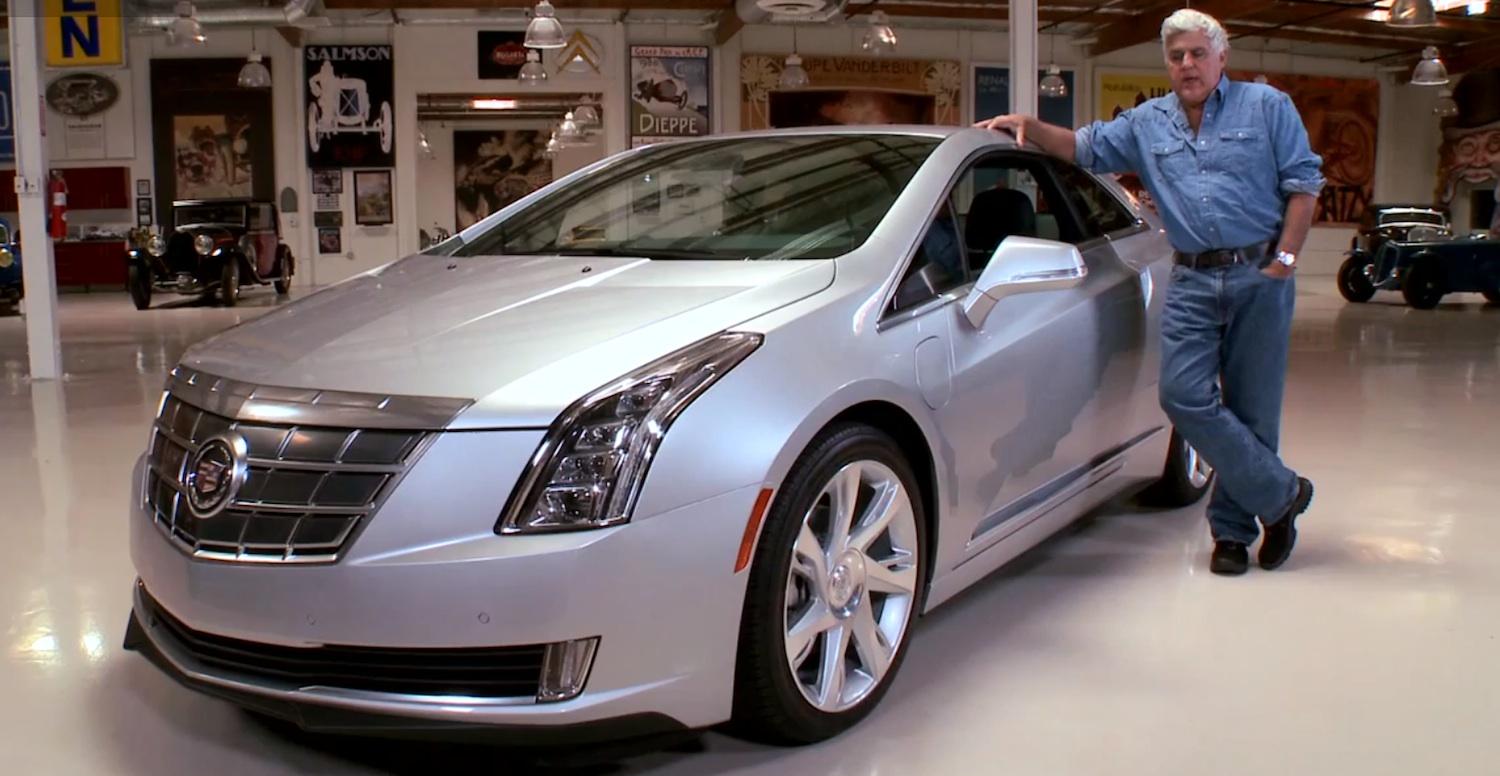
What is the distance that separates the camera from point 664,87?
16797 millimetres

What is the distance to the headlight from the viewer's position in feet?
5.54

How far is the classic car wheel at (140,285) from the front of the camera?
12750 mm

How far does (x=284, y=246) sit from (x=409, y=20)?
3709mm

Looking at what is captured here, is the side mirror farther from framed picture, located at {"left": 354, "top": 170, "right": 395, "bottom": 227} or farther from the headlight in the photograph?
framed picture, located at {"left": 354, "top": 170, "right": 395, "bottom": 227}

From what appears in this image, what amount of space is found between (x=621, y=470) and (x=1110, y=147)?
188 centimetres

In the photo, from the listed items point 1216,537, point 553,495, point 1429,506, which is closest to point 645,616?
point 553,495

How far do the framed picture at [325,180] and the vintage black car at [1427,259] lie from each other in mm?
12244

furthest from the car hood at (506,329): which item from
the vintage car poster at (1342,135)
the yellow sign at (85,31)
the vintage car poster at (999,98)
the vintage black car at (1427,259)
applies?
the vintage car poster at (1342,135)

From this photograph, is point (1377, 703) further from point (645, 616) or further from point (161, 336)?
point (161, 336)

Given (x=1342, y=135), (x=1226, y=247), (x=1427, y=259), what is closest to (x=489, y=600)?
(x=1226, y=247)

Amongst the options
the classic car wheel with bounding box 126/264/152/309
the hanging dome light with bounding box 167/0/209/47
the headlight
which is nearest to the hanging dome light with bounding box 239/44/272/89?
the classic car wheel with bounding box 126/264/152/309

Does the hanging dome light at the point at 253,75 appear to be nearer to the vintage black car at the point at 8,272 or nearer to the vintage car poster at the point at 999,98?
the vintage black car at the point at 8,272

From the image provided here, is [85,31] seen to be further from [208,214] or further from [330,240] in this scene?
[330,240]

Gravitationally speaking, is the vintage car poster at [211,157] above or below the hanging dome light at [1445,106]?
below
